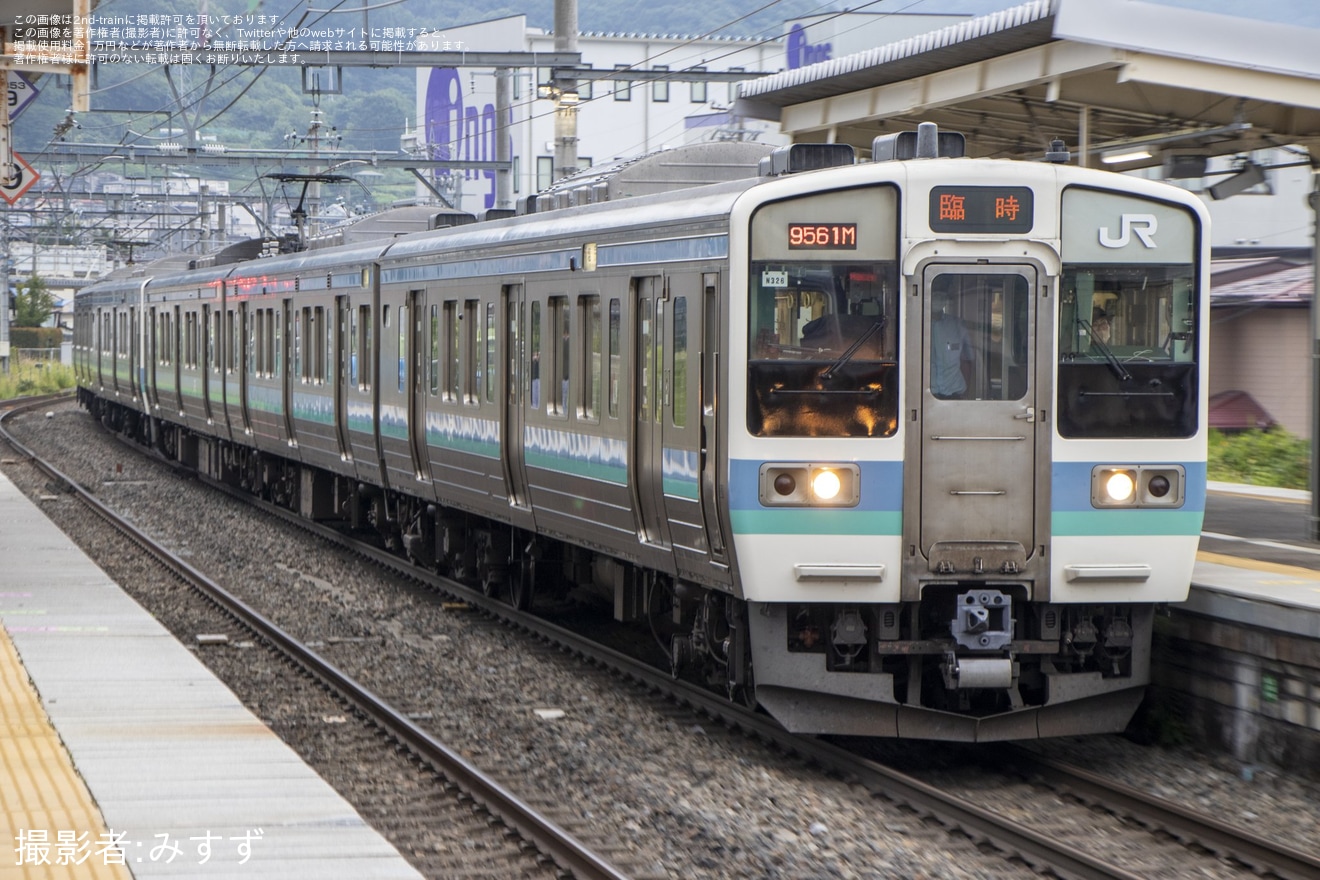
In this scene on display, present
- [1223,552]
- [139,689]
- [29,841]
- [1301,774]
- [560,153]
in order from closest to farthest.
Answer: [29,841]
[1301,774]
[139,689]
[1223,552]
[560,153]

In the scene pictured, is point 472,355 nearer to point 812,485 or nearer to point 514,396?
point 514,396

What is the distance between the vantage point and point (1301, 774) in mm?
8039

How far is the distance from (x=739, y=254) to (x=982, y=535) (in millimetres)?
1686

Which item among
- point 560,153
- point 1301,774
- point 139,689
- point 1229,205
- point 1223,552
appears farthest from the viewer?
point 1229,205

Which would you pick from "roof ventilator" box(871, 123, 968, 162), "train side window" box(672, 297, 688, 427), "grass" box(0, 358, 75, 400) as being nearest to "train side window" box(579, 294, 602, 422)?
"train side window" box(672, 297, 688, 427)

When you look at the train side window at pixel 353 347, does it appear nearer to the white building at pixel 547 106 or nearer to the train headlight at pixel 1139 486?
the train headlight at pixel 1139 486

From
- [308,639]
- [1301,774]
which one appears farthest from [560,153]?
[1301,774]

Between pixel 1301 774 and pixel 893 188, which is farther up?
pixel 893 188

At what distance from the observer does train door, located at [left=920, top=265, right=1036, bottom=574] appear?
806 centimetres

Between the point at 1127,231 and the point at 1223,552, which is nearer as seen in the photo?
the point at 1127,231

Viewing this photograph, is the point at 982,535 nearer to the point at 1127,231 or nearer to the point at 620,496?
the point at 1127,231

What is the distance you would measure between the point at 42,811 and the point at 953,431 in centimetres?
418

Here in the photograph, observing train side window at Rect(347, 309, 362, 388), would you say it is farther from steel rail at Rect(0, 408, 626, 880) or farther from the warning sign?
the warning sign

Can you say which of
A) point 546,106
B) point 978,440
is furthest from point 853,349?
point 546,106
